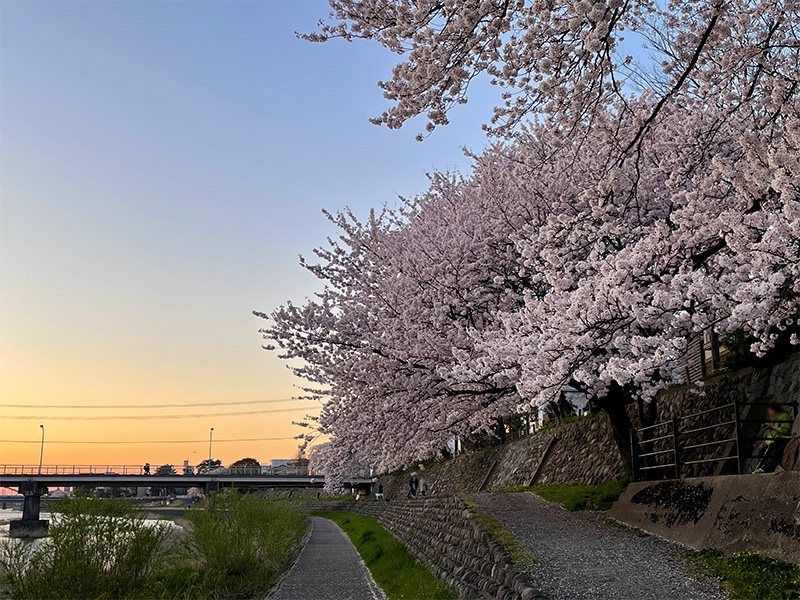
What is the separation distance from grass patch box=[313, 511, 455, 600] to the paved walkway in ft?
0.78

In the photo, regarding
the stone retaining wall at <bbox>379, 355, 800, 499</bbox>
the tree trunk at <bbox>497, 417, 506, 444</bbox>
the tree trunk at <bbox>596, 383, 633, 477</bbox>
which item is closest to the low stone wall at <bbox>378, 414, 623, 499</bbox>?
the stone retaining wall at <bbox>379, 355, 800, 499</bbox>

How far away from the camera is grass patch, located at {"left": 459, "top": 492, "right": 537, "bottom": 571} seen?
923 cm

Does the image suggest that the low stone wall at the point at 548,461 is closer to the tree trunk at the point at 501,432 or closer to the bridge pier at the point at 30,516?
the tree trunk at the point at 501,432

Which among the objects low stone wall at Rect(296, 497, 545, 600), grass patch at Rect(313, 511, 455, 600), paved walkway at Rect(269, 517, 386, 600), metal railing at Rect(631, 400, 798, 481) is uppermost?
metal railing at Rect(631, 400, 798, 481)

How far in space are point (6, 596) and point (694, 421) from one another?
14.9m

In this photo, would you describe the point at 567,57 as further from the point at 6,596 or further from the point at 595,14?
the point at 6,596

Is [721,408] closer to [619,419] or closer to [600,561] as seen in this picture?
[619,419]

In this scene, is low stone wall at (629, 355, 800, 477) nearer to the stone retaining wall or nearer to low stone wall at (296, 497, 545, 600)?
the stone retaining wall

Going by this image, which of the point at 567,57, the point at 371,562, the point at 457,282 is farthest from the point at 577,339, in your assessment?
the point at 371,562

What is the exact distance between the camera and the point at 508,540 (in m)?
10.5

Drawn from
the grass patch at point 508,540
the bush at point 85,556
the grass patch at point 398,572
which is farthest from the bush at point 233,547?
the grass patch at point 508,540

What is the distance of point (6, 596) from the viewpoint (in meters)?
9.50

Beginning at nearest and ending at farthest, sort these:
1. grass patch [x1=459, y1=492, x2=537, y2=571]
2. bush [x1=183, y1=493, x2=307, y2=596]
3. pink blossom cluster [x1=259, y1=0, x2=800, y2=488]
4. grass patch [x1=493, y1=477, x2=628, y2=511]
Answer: pink blossom cluster [x1=259, y1=0, x2=800, y2=488]
grass patch [x1=459, y1=492, x2=537, y2=571]
grass patch [x1=493, y1=477, x2=628, y2=511]
bush [x1=183, y1=493, x2=307, y2=596]

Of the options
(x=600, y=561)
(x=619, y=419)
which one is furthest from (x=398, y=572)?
(x=600, y=561)
